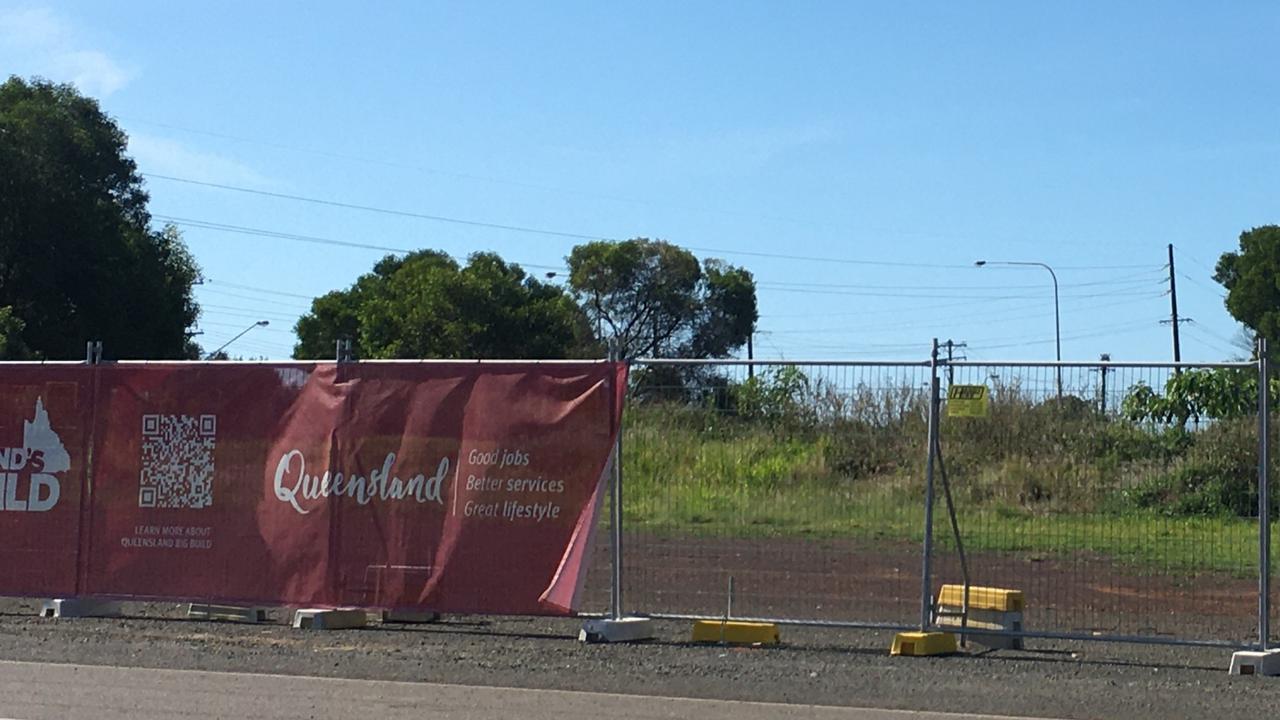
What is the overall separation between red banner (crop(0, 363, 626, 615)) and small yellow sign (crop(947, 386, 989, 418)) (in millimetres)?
2720

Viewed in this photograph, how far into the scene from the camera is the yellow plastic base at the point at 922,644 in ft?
40.1

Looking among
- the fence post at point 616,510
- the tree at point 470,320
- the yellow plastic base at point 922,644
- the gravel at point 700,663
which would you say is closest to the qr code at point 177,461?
the gravel at point 700,663

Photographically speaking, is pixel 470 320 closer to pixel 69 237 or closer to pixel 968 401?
pixel 69 237

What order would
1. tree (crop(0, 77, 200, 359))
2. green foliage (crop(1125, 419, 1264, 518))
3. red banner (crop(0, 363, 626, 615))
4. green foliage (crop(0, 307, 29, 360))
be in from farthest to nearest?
1. tree (crop(0, 77, 200, 359))
2. green foliage (crop(0, 307, 29, 360))
3. red banner (crop(0, 363, 626, 615))
4. green foliage (crop(1125, 419, 1264, 518))

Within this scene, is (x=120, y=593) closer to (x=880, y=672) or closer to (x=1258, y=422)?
(x=880, y=672)

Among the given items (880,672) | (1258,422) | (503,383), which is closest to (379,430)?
(503,383)

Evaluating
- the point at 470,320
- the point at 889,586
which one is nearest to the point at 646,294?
the point at 470,320

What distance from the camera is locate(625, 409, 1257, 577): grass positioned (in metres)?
12.0

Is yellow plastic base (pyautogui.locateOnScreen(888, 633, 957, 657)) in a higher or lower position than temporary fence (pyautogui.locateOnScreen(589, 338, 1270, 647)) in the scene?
lower

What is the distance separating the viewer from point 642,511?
43.9 feet

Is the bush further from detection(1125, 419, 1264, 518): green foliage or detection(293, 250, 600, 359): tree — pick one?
detection(293, 250, 600, 359): tree

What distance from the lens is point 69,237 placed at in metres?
46.8

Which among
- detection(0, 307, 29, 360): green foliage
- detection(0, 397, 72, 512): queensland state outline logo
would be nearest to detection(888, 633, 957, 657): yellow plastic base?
detection(0, 397, 72, 512): queensland state outline logo

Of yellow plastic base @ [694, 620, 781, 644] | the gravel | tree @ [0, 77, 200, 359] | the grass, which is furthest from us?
tree @ [0, 77, 200, 359]
